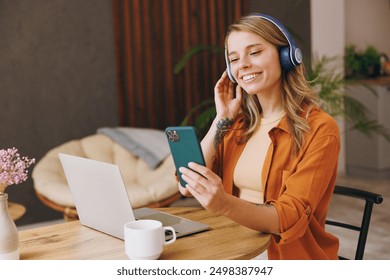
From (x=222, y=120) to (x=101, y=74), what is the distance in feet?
8.27

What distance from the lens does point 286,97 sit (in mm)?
1604

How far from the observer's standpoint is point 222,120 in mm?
1691

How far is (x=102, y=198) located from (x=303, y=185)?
0.48 meters

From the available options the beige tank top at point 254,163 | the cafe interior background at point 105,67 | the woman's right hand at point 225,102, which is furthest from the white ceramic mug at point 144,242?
the cafe interior background at point 105,67

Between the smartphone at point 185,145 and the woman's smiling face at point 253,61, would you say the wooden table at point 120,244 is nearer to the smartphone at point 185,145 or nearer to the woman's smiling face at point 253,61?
the smartphone at point 185,145

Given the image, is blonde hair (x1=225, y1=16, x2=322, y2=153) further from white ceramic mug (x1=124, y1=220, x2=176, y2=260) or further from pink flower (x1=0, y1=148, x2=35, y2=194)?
pink flower (x1=0, y1=148, x2=35, y2=194)

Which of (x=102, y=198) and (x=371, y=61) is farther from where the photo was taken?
(x=371, y=61)

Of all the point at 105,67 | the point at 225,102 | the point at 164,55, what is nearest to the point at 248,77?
the point at 225,102

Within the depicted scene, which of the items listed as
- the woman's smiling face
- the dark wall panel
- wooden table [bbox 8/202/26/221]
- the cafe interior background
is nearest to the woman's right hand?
the woman's smiling face

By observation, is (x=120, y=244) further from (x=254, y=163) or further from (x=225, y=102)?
(x=225, y=102)

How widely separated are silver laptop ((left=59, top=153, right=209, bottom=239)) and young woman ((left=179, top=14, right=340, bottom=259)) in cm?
12

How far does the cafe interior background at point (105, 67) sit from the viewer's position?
381 centimetres

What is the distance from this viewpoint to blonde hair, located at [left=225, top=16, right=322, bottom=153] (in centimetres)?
151

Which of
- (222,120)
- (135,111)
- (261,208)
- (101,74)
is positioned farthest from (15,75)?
(261,208)
